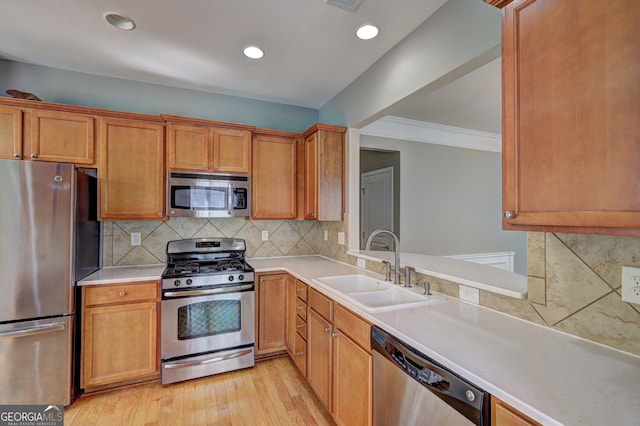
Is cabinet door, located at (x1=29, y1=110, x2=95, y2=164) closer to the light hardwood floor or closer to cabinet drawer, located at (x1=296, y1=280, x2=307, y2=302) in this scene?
the light hardwood floor

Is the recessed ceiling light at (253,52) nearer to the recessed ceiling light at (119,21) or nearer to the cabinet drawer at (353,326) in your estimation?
the recessed ceiling light at (119,21)

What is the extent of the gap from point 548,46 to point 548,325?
1.14 m

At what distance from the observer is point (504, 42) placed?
3.58 feet

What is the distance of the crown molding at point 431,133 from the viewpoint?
3.74 metres

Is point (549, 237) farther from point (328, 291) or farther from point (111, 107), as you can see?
point (111, 107)

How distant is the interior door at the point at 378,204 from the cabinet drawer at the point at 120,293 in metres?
2.75

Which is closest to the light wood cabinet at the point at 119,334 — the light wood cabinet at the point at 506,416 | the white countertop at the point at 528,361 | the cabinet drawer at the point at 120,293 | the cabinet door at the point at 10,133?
the cabinet drawer at the point at 120,293

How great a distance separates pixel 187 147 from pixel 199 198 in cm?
50

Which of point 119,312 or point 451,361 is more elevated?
point 451,361

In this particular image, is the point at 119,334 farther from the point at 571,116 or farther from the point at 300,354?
the point at 571,116

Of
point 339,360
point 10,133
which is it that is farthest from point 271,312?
point 10,133

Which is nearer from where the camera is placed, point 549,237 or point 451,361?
point 451,361

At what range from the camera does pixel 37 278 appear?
6.55ft

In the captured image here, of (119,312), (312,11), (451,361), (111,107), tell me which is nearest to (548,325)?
(451,361)
